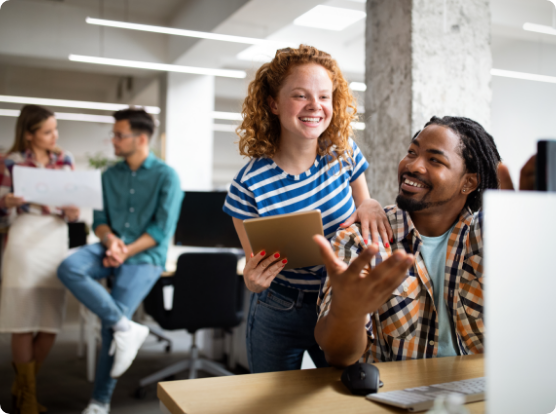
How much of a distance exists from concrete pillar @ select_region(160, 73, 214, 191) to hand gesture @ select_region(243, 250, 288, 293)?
20.7 feet

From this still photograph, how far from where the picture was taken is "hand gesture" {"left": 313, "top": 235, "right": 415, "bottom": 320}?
808 millimetres

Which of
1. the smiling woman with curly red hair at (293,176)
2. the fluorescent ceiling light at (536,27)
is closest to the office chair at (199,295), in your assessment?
the smiling woman with curly red hair at (293,176)

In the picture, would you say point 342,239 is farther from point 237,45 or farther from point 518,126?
point 518,126

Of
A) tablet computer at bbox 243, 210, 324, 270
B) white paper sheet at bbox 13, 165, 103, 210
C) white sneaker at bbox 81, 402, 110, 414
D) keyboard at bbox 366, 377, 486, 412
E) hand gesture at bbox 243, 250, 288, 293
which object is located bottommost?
white sneaker at bbox 81, 402, 110, 414

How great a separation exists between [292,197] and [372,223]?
271mm

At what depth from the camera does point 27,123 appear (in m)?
2.69

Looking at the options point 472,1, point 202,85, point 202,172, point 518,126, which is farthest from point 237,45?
point 518,126

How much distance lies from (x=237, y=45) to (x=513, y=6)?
12.3ft

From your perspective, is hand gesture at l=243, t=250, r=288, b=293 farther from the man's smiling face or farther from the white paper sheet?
the white paper sheet

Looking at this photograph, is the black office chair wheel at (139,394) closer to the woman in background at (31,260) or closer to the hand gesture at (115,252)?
the woman in background at (31,260)

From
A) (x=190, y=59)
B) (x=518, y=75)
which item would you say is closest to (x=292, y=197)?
(x=518, y=75)

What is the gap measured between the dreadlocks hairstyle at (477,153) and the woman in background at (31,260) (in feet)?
6.84

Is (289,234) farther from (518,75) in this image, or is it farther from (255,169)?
(518,75)

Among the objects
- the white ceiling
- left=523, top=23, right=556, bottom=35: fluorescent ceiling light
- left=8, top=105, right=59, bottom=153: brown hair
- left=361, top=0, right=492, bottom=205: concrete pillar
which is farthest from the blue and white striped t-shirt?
left=523, top=23, right=556, bottom=35: fluorescent ceiling light
